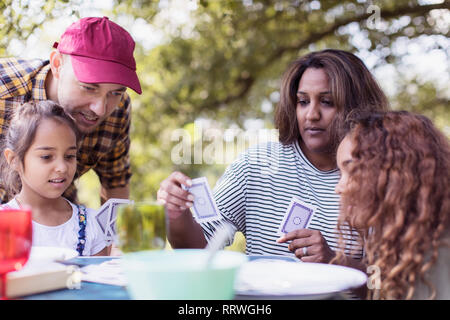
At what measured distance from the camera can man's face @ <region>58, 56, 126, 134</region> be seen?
7.49 feet

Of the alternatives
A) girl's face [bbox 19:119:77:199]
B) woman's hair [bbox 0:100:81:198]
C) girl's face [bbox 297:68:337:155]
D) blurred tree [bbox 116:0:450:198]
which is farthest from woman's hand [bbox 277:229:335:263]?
blurred tree [bbox 116:0:450:198]

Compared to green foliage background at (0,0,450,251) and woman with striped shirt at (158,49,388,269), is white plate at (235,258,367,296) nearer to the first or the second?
woman with striped shirt at (158,49,388,269)

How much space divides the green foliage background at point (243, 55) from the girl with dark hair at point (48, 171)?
2762 mm

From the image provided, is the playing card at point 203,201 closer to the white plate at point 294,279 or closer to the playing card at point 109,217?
the playing card at point 109,217

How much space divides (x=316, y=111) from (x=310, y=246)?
859 millimetres

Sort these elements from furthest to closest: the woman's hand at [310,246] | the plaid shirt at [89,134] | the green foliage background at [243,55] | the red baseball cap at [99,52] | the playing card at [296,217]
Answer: the green foliage background at [243,55], the plaid shirt at [89,134], the red baseball cap at [99,52], the playing card at [296,217], the woman's hand at [310,246]

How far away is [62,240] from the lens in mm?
2191

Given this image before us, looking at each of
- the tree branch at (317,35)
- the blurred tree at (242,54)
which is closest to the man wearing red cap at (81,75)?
the blurred tree at (242,54)

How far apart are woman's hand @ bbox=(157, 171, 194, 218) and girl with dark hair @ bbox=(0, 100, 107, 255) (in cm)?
52

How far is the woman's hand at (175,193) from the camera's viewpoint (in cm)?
176

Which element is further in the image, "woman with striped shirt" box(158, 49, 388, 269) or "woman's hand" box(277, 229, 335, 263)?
"woman with striped shirt" box(158, 49, 388, 269)

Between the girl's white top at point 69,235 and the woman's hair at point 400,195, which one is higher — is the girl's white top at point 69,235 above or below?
below

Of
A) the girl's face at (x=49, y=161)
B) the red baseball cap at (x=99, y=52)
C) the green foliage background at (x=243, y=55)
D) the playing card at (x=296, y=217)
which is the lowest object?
the playing card at (x=296, y=217)

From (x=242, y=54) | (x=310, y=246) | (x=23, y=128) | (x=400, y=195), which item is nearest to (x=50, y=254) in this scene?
(x=310, y=246)
